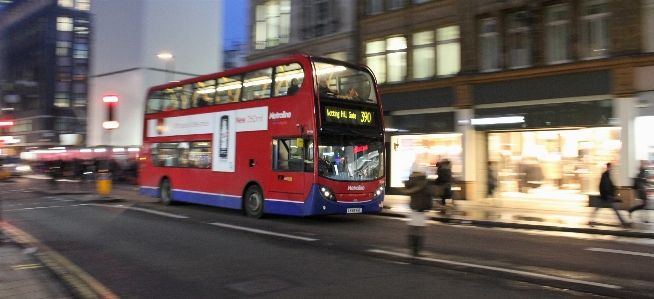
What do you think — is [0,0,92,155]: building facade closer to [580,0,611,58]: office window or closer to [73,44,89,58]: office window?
[73,44,89,58]: office window

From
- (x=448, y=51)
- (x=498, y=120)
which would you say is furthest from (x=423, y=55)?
(x=498, y=120)

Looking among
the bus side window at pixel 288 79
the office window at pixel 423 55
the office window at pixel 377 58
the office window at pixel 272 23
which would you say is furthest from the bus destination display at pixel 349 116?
the office window at pixel 272 23

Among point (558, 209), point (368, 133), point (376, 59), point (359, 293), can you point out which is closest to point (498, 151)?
point (558, 209)

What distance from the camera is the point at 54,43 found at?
7788cm

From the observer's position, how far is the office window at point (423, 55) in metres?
22.3

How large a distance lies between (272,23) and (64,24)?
6225 cm

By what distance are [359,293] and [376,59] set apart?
18.9 meters

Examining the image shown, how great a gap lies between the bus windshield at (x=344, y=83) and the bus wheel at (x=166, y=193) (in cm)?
846

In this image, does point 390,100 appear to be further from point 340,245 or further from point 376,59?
point 340,245

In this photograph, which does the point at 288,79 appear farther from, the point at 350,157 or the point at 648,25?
the point at 648,25

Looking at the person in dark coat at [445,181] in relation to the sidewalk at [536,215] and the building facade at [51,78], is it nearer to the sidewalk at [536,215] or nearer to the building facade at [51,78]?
the sidewalk at [536,215]

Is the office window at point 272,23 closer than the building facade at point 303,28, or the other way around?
the building facade at point 303,28

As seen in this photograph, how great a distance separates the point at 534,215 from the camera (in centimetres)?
1585

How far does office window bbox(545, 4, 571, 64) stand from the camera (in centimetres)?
1845
